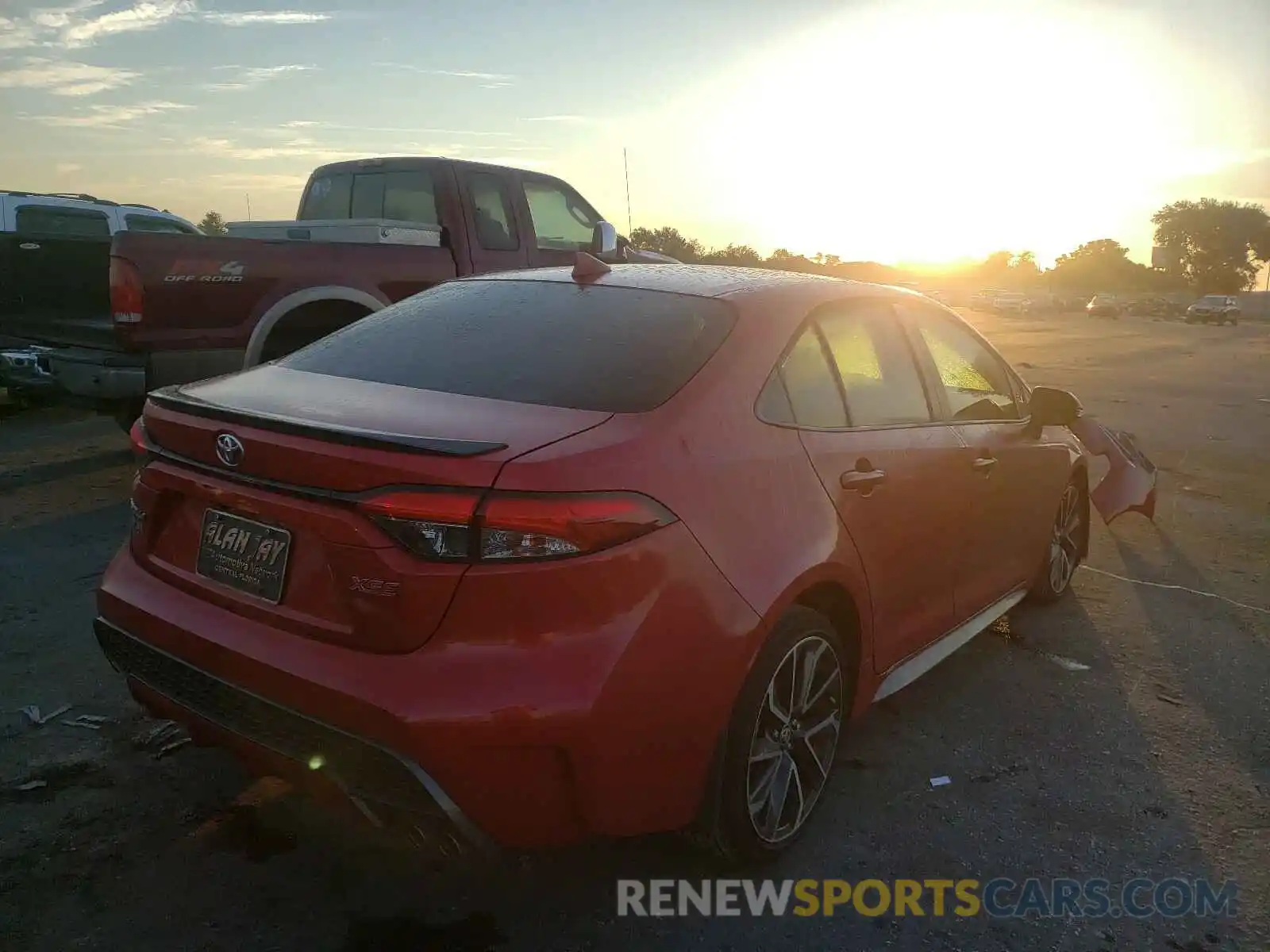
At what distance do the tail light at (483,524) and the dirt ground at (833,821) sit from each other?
109 centimetres

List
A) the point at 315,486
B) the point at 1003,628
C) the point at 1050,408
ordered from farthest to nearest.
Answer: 1. the point at 1003,628
2. the point at 1050,408
3. the point at 315,486

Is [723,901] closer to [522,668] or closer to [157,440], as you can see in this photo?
[522,668]

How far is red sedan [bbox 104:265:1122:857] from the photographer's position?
2.22m

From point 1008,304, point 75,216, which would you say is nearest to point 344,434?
point 75,216

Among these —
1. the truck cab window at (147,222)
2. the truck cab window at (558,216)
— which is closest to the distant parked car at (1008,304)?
the truck cab window at (147,222)

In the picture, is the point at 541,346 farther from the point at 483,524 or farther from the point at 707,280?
the point at 483,524

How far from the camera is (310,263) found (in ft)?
22.5

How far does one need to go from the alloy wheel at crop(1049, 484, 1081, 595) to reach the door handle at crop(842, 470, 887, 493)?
2218mm

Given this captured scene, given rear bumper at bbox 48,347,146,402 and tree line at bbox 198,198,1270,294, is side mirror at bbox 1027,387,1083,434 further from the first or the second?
tree line at bbox 198,198,1270,294

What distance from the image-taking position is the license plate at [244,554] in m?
2.42

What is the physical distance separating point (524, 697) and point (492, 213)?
673 cm

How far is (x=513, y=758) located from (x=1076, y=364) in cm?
2194

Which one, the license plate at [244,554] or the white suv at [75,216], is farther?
the white suv at [75,216]

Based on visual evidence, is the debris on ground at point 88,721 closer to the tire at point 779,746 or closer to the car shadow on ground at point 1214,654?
the tire at point 779,746
